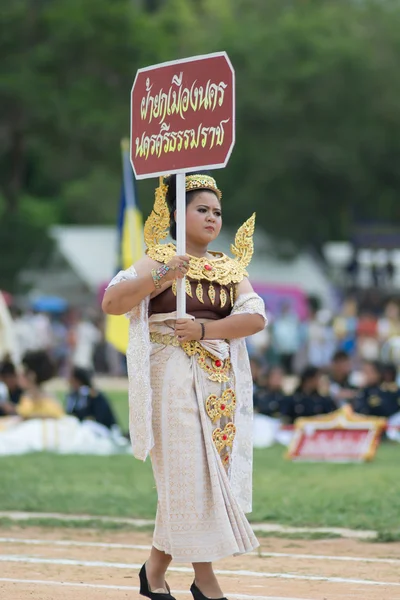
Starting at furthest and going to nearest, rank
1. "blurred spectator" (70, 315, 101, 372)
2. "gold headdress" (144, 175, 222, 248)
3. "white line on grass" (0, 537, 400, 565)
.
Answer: "blurred spectator" (70, 315, 101, 372) < "white line on grass" (0, 537, 400, 565) < "gold headdress" (144, 175, 222, 248)

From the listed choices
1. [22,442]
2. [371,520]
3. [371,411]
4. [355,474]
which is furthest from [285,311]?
[371,520]

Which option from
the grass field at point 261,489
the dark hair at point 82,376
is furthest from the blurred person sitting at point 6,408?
the grass field at point 261,489

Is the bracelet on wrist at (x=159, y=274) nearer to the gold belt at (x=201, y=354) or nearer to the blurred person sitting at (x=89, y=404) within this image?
the gold belt at (x=201, y=354)

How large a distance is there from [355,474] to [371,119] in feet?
99.4

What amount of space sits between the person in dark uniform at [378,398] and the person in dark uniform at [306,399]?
0.50m

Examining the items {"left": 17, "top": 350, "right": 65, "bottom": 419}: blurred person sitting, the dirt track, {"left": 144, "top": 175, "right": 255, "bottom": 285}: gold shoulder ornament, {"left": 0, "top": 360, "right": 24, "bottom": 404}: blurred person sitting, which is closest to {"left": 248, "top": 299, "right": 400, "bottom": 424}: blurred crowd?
{"left": 17, "top": 350, "right": 65, "bottom": 419}: blurred person sitting

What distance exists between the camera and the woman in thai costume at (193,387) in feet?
21.0

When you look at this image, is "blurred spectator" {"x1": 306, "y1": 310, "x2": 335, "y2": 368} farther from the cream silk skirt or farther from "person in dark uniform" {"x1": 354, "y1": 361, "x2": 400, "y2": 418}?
the cream silk skirt

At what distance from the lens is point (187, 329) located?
641 cm

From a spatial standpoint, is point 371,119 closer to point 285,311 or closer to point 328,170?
point 328,170

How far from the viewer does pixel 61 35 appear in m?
43.1

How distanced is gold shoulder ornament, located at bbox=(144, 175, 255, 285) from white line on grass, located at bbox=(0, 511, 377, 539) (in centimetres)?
304

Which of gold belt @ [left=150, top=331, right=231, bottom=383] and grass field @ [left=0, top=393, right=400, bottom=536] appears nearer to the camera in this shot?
gold belt @ [left=150, top=331, right=231, bottom=383]

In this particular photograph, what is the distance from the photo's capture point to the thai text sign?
1440cm
